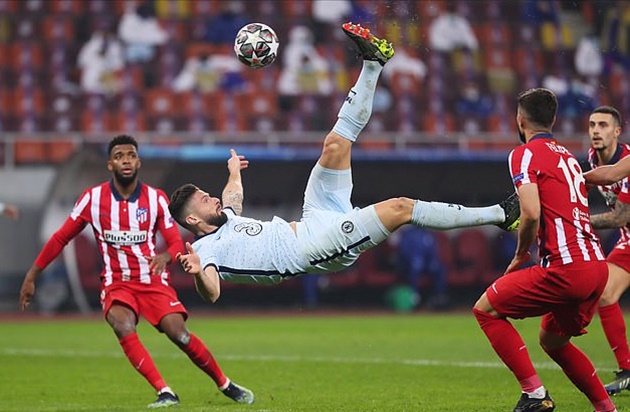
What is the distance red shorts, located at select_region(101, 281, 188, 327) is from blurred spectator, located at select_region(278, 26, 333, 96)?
1309 centimetres

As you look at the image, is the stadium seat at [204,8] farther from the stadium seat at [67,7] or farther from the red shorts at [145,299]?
the red shorts at [145,299]

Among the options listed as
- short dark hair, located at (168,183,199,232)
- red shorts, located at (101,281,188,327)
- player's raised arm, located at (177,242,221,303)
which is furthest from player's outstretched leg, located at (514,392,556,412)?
red shorts, located at (101,281,188,327)

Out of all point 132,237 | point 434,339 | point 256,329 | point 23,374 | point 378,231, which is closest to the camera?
point 378,231

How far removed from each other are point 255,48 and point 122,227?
6.56 ft

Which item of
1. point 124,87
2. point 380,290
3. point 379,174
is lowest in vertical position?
point 380,290

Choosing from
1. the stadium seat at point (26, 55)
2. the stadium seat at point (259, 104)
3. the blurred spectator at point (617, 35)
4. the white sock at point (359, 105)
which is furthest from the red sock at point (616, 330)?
the stadium seat at point (26, 55)

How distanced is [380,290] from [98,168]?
582 centimetres

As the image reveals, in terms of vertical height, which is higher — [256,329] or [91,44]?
[91,44]

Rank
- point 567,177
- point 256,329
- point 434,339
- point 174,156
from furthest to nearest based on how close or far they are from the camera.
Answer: point 174,156 < point 256,329 < point 434,339 < point 567,177

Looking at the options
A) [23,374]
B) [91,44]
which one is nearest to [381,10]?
[23,374]

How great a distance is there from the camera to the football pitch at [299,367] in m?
9.24

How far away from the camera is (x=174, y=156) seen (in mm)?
19375

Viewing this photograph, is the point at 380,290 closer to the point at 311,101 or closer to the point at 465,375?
the point at 311,101

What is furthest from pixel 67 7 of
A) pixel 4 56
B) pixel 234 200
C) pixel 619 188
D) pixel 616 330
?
pixel 616 330
